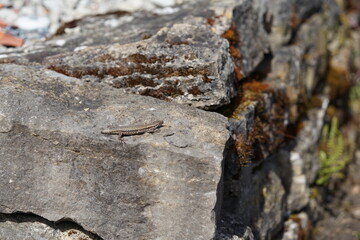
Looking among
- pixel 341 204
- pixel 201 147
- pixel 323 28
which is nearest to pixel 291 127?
pixel 341 204

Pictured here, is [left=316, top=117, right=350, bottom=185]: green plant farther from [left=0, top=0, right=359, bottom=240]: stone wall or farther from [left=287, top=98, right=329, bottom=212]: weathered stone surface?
[left=0, top=0, right=359, bottom=240]: stone wall

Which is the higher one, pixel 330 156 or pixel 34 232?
pixel 34 232

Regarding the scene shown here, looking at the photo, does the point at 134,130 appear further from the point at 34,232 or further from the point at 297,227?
the point at 297,227

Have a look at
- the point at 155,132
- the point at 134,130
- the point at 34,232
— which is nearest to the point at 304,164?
the point at 155,132

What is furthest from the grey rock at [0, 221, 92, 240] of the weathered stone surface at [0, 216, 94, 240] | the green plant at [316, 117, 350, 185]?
the green plant at [316, 117, 350, 185]

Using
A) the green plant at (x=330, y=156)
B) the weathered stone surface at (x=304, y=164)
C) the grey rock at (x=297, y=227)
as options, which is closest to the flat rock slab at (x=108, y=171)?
the grey rock at (x=297, y=227)

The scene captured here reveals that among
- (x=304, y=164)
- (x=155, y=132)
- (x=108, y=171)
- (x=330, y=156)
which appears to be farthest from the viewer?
(x=330, y=156)

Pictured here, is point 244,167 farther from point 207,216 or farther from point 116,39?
point 116,39
